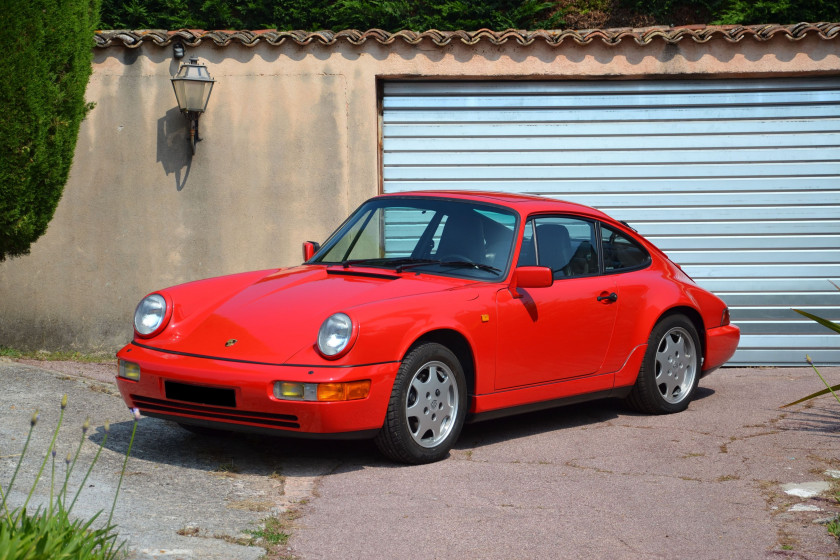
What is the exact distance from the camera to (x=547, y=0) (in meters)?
15.1

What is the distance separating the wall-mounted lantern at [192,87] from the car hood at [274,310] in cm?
399

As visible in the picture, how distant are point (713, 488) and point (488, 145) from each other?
220 inches

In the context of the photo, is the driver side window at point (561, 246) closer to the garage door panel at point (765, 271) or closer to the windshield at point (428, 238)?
the windshield at point (428, 238)

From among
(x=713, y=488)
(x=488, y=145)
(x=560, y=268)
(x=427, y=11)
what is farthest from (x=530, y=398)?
(x=427, y=11)

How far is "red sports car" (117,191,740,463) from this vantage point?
515cm

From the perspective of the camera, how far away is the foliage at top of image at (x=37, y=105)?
8.05 metres

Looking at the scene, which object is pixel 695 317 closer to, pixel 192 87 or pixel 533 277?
pixel 533 277

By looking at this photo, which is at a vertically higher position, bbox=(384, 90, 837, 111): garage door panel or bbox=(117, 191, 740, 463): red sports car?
bbox=(384, 90, 837, 111): garage door panel

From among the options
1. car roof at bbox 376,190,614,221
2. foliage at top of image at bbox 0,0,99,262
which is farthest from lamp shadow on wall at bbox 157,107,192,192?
car roof at bbox 376,190,614,221

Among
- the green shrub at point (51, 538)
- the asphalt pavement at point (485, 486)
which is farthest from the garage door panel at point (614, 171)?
the green shrub at point (51, 538)

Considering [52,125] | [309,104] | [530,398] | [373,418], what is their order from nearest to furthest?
[373,418], [530,398], [52,125], [309,104]

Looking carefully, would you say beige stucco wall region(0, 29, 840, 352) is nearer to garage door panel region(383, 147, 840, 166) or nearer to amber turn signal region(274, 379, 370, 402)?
garage door panel region(383, 147, 840, 166)

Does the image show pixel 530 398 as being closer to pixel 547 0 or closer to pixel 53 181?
pixel 53 181

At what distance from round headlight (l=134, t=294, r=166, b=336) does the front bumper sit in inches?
10.8
